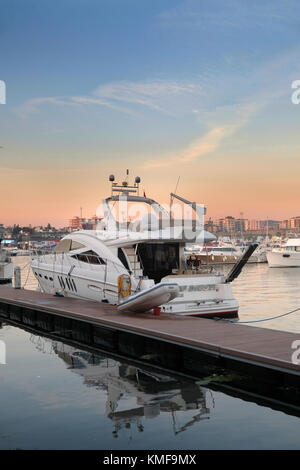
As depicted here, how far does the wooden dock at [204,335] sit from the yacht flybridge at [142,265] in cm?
78

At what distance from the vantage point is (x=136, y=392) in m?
11.1

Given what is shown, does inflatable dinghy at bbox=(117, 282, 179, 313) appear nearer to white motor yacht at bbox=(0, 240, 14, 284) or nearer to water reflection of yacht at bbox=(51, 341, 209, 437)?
water reflection of yacht at bbox=(51, 341, 209, 437)

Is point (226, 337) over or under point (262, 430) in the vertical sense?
over

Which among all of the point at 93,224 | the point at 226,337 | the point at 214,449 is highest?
the point at 93,224

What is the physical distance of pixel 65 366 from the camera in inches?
537

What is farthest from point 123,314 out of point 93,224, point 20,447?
point 20,447

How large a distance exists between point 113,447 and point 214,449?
1.56 metres

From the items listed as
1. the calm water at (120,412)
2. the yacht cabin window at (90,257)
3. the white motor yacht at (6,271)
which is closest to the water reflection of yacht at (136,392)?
the calm water at (120,412)

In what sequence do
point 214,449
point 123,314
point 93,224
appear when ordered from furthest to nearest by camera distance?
1. point 93,224
2. point 123,314
3. point 214,449

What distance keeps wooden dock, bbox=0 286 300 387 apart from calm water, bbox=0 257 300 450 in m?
0.80

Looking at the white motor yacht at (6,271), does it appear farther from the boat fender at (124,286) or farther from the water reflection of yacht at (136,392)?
the water reflection of yacht at (136,392)

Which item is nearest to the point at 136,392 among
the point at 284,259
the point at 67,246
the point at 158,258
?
the point at 158,258

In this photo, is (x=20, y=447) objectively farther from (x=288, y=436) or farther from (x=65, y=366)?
(x=65, y=366)

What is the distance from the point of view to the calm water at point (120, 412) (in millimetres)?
8335
